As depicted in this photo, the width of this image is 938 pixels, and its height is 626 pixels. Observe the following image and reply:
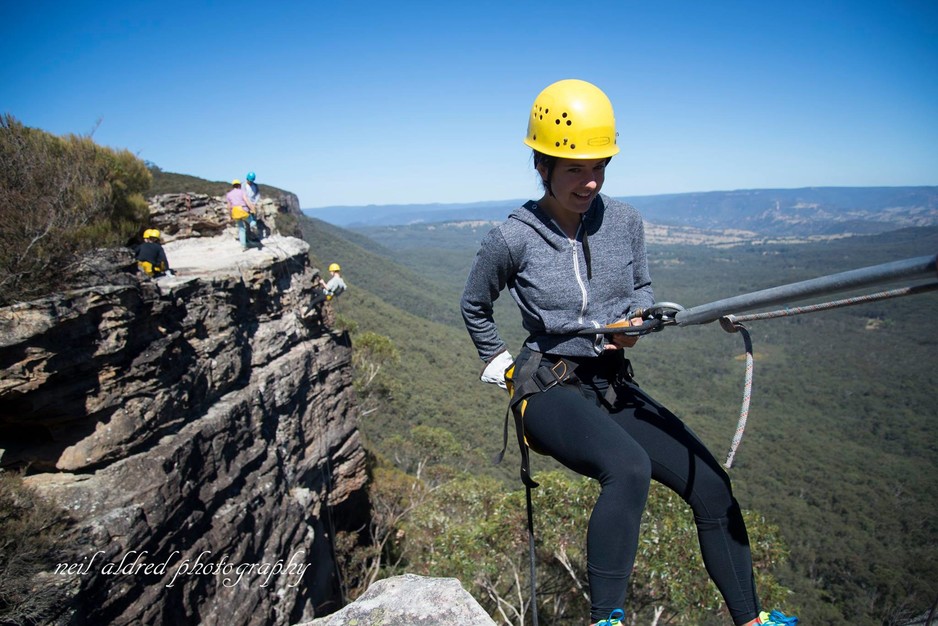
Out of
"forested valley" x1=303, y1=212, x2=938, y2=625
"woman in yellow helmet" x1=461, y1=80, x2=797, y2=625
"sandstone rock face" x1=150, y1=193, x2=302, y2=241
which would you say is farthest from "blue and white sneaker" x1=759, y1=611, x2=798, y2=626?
"sandstone rock face" x1=150, y1=193, x2=302, y2=241

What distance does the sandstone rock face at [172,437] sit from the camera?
5867mm

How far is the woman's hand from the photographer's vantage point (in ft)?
7.32

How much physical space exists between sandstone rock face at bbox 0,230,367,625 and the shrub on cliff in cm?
48

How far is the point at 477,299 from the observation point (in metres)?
2.51

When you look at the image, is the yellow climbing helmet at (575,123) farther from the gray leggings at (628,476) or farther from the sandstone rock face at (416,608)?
the sandstone rock face at (416,608)

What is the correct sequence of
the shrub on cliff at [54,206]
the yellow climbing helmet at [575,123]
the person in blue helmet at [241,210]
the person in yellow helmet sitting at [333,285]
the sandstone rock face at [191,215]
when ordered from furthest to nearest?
the person in yellow helmet sitting at [333,285]
the sandstone rock face at [191,215]
the person in blue helmet at [241,210]
the shrub on cliff at [54,206]
the yellow climbing helmet at [575,123]

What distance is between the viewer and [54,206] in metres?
7.79

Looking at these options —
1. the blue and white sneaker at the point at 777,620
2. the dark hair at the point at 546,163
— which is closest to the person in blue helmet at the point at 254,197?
the dark hair at the point at 546,163

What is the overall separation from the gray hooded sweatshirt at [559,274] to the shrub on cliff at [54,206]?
6682mm

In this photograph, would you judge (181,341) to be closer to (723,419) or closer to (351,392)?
(351,392)

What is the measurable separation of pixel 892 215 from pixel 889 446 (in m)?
192

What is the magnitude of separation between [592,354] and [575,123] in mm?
1110

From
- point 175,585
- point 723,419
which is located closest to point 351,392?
point 175,585

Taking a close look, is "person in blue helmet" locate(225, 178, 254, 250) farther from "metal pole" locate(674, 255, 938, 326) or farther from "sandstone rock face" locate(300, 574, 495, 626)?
"metal pole" locate(674, 255, 938, 326)
